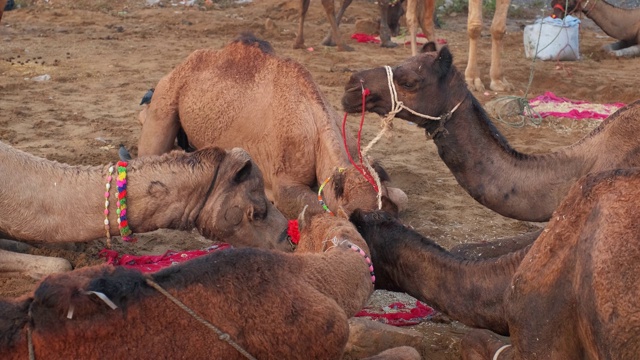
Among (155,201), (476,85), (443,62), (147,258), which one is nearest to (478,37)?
(476,85)

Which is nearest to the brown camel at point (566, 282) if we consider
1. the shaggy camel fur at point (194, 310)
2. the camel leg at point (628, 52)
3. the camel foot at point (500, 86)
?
the shaggy camel fur at point (194, 310)

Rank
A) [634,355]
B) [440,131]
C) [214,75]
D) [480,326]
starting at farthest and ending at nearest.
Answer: [214,75]
[440,131]
[480,326]
[634,355]

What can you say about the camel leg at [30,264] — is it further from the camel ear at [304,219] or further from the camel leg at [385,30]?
the camel leg at [385,30]

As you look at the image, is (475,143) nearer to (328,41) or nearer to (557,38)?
(557,38)

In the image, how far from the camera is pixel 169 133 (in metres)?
7.75

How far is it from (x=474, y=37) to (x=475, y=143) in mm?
6283

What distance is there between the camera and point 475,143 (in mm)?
5969

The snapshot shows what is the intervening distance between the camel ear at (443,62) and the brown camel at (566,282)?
1.76m

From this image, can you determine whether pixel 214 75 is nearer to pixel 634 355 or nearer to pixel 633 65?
pixel 634 355

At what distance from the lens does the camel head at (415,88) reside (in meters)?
5.96

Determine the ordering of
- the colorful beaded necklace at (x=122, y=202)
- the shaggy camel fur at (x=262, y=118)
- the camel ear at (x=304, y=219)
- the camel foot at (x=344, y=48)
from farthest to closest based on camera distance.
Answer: the camel foot at (x=344, y=48), the shaggy camel fur at (x=262, y=118), the colorful beaded necklace at (x=122, y=202), the camel ear at (x=304, y=219)

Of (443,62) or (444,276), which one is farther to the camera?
(443,62)

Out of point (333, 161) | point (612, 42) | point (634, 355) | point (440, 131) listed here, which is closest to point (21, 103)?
point (333, 161)

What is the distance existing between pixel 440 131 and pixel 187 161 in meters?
1.73
